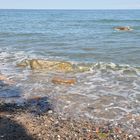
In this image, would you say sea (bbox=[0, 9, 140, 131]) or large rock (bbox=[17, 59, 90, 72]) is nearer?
sea (bbox=[0, 9, 140, 131])

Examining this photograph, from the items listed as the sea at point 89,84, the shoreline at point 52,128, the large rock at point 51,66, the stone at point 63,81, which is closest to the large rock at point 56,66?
the large rock at point 51,66

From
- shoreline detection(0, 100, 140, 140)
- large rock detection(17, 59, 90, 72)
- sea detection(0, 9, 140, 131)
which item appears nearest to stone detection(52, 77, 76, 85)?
sea detection(0, 9, 140, 131)

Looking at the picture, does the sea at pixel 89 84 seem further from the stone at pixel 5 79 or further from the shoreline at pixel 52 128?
the shoreline at pixel 52 128

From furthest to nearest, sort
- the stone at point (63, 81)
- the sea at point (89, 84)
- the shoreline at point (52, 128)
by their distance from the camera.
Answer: the stone at point (63, 81) → the sea at point (89, 84) → the shoreline at point (52, 128)

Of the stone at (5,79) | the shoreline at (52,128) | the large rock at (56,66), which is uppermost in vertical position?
the shoreline at (52,128)

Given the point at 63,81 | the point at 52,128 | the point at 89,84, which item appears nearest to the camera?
the point at 52,128

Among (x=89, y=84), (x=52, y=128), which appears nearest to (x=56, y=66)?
(x=89, y=84)

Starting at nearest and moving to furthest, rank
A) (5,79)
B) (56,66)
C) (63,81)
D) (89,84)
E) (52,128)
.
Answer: (52,128), (89,84), (63,81), (5,79), (56,66)

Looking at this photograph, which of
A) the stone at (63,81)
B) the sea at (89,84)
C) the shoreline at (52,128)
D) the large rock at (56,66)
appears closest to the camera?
the shoreline at (52,128)

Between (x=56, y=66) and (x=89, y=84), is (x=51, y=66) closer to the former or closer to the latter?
(x=56, y=66)

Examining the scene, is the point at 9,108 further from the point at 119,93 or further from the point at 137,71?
the point at 137,71

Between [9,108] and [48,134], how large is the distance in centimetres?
261

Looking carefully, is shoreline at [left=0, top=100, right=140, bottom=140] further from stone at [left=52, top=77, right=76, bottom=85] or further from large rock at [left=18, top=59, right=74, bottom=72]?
large rock at [left=18, top=59, right=74, bottom=72]

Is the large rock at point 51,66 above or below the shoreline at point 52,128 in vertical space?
below
